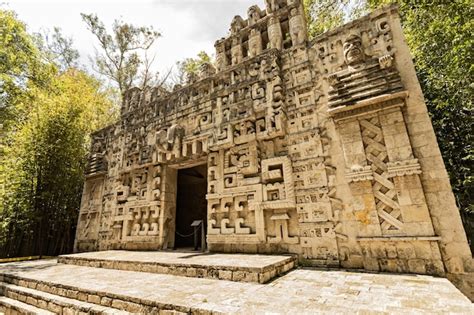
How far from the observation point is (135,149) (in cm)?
775

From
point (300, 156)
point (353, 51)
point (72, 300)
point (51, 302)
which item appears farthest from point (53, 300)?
point (353, 51)

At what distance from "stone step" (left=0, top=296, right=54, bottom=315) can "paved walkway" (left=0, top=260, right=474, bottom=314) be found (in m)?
0.43

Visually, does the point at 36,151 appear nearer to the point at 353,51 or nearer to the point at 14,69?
the point at 14,69

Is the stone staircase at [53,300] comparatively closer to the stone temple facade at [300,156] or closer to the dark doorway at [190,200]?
the stone temple facade at [300,156]

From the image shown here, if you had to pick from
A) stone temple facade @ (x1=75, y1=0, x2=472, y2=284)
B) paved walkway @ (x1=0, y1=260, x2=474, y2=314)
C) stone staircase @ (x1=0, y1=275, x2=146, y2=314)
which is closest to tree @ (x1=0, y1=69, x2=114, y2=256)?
stone temple facade @ (x1=75, y1=0, x2=472, y2=284)

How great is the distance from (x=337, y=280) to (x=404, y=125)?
2.95 m

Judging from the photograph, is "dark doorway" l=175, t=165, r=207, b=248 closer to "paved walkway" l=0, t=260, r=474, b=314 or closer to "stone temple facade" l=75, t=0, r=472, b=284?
"stone temple facade" l=75, t=0, r=472, b=284

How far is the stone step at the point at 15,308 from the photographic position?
11.4 feet

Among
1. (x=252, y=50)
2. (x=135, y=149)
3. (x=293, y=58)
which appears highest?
(x=252, y=50)

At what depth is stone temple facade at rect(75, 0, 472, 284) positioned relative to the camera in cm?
360

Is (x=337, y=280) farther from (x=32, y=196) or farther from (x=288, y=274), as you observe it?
(x=32, y=196)

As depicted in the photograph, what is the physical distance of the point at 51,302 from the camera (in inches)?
133

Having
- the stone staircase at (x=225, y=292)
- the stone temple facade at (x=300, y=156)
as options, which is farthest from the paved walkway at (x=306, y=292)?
the stone temple facade at (x=300, y=156)

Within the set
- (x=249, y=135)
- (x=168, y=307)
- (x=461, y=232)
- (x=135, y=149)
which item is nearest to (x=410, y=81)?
(x=461, y=232)
